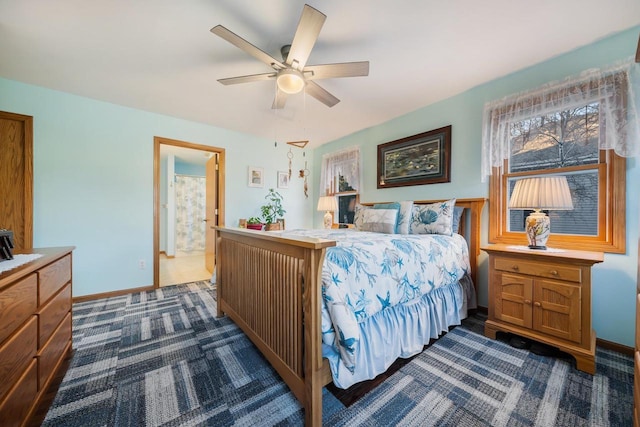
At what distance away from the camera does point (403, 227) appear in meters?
2.58

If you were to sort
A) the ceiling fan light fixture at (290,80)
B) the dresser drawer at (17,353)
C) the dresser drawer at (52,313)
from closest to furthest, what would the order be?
the dresser drawer at (17,353) → the dresser drawer at (52,313) → the ceiling fan light fixture at (290,80)

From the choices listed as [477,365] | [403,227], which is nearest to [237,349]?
[477,365]

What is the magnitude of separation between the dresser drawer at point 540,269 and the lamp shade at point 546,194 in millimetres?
421

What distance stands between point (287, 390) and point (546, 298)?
189 cm

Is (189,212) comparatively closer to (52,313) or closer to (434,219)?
(52,313)

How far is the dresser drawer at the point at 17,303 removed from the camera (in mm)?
886

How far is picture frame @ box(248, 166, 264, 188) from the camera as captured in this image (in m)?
4.02

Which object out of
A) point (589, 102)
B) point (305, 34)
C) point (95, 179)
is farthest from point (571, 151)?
point (95, 179)

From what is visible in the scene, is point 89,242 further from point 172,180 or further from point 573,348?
point 573,348

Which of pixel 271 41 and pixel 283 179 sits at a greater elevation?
pixel 271 41

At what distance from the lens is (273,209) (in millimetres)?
4301

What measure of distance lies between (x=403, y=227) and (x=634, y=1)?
2125 millimetres

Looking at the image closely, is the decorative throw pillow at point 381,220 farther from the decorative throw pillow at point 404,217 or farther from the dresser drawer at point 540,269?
the dresser drawer at point 540,269

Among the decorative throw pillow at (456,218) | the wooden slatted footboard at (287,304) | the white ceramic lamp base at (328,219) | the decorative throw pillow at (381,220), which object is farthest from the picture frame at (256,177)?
the decorative throw pillow at (456,218)
